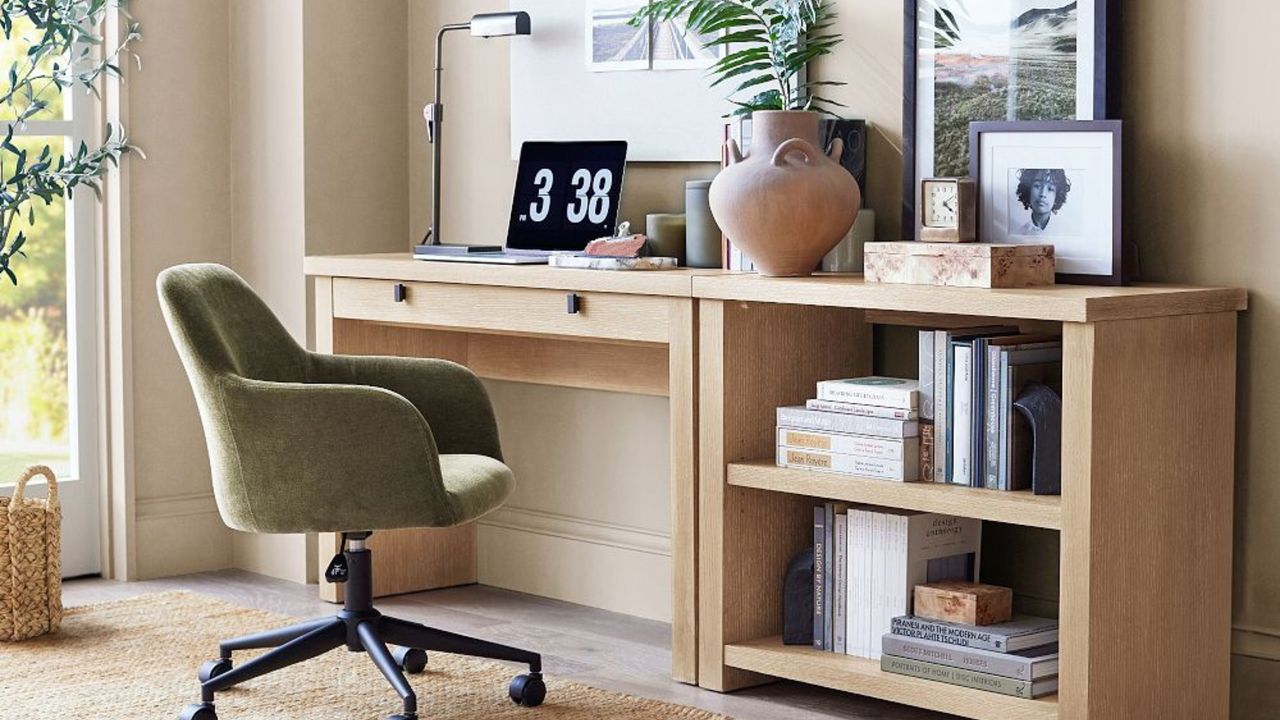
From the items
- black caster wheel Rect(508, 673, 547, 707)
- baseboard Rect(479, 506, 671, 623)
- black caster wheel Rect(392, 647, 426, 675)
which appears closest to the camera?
black caster wheel Rect(508, 673, 547, 707)

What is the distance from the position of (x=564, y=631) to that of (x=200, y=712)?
987mm

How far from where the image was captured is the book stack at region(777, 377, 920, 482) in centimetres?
297

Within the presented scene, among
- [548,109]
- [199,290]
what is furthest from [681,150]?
[199,290]

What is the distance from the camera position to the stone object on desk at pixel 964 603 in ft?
9.73

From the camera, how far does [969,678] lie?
289cm

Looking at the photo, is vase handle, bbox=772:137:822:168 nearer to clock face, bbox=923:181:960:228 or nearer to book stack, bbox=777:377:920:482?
clock face, bbox=923:181:960:228

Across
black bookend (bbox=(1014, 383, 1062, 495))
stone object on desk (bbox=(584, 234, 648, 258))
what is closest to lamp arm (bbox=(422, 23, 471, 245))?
stone object on desk (bbox=(584, 234, 648, 258))

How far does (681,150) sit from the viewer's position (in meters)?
3.73

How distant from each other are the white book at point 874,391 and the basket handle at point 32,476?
1664 millimetres

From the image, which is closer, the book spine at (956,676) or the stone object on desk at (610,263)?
the book spine at (956,676)

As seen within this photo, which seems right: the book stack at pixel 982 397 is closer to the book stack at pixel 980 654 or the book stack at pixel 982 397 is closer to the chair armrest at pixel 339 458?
the book stack at pixel 980 654

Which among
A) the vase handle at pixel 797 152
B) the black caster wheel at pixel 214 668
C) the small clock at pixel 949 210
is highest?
the vase handle at pixel 797 152

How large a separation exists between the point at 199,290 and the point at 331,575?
0.56 metres

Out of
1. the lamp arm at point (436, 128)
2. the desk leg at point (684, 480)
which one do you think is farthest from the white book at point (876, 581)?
the lamp arm at point (436, 128)
